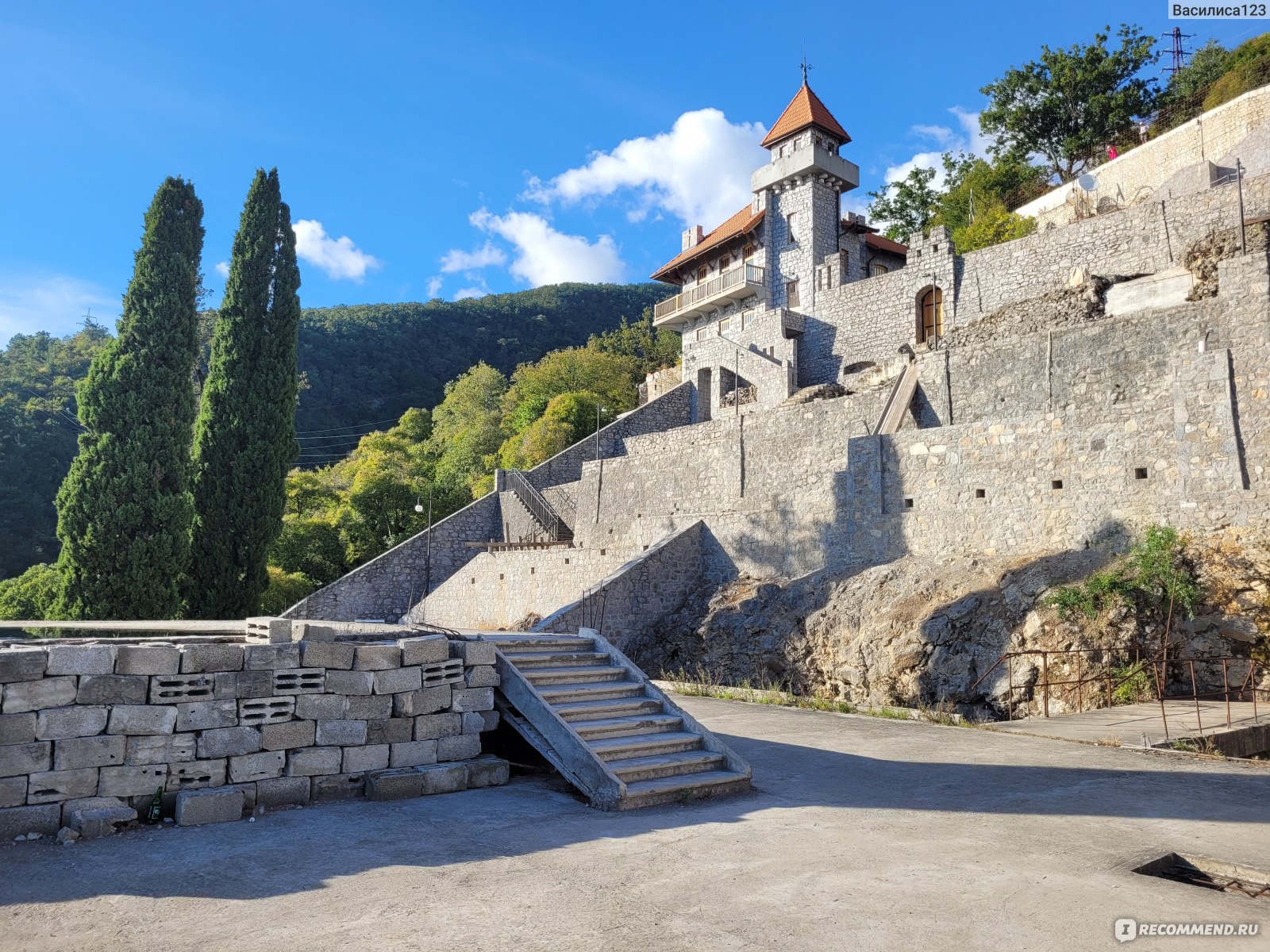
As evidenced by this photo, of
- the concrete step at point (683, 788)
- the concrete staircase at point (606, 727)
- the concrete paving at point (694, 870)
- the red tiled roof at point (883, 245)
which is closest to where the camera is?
the concrete paving at point (694, 870)

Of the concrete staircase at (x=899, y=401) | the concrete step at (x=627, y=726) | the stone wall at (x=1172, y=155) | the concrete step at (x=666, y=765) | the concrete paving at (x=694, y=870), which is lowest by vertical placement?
the concrete paving at (x=694, y=870)

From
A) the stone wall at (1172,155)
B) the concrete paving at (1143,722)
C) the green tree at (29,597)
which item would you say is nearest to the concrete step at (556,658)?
the concrete paving at (1143,722)

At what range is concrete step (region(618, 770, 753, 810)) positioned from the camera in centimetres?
622

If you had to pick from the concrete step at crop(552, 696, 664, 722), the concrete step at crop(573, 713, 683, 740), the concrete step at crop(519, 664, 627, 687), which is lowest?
the concrete step at crop(573, 713, 683, 740)

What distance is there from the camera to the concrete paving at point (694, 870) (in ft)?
12.6

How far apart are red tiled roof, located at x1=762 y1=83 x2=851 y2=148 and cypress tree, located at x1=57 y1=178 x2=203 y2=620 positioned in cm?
2198

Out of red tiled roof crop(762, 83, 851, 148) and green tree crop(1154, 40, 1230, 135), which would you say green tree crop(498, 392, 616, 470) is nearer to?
red tiled roof crop(762, 83, 851, 148)

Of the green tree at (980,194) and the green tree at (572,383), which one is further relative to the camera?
the green tree at (572,383)

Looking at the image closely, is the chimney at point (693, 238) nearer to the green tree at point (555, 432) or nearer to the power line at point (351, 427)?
the green tree at point (555, 432)

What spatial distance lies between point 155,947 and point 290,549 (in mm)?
27313

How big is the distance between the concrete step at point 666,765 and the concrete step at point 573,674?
3.98ft

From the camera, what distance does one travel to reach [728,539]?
19.4 m

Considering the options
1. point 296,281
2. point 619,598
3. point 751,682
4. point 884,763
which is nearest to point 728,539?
point 619,598

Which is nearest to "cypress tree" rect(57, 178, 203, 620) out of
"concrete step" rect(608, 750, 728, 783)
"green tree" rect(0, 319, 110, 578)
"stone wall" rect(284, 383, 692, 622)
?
"stone wall" rect(284, 383, 692, 622)
